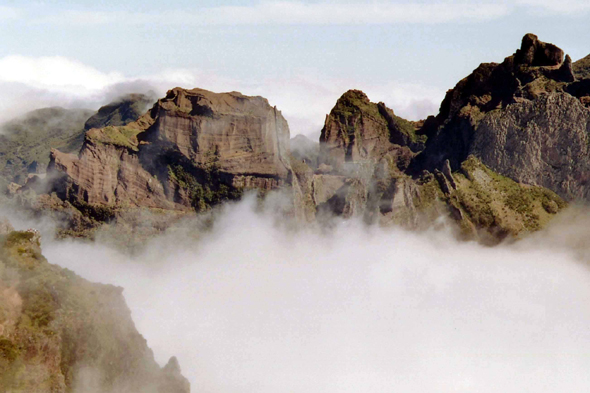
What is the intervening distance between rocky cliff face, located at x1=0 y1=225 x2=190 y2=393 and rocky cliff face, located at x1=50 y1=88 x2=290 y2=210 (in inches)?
2549

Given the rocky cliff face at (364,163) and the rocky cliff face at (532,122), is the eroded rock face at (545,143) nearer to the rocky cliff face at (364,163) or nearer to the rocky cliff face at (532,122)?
the rocky cliff face at (532,122)

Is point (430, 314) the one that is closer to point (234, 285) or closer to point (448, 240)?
point (448, 240)

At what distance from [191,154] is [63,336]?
270 feet

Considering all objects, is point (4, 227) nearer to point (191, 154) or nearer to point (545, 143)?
point (191, 154)

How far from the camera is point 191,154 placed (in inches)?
5871

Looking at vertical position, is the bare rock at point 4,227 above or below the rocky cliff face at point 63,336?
above

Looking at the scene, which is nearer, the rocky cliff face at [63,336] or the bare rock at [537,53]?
the rocky cliff face at [63,336]

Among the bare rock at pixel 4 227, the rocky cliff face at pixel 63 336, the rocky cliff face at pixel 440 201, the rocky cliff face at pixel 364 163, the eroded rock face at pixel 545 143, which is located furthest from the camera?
the eroded rock face at pixel 545 143

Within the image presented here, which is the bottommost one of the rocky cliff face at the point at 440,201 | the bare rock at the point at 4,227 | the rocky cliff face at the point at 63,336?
the rocky cliff face at the point at 440,201

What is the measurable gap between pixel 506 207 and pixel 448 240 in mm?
18232

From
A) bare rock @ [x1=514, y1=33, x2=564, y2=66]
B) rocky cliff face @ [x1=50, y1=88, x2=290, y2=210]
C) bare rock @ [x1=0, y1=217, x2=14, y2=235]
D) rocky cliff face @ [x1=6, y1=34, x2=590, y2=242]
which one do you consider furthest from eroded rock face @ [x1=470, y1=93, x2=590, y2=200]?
bare rock @ [x1=0, y1=217, x2=14, y2=235]

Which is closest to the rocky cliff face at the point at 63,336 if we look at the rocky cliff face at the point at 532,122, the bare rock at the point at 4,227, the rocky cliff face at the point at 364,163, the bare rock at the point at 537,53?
the bare rock at the point at 4,227

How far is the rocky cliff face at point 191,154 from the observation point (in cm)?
14525

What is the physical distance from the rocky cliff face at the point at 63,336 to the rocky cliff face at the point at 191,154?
212 ft
